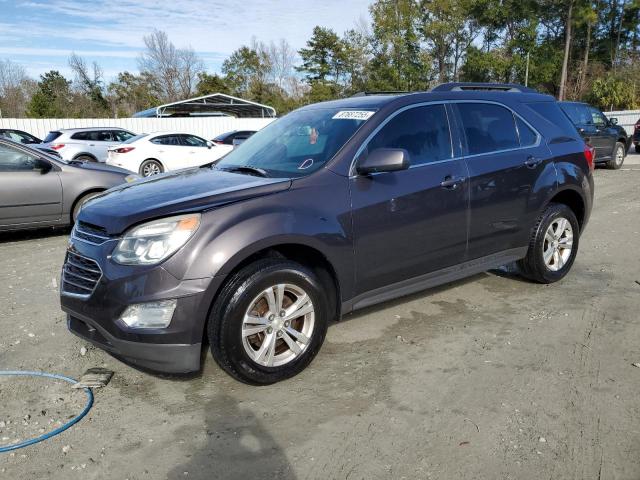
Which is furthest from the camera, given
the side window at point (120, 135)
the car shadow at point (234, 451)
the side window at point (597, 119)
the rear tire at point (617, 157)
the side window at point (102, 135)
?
the side window at point (120, 135)

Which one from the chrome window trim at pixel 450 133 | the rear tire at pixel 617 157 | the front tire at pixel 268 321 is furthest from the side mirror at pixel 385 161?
the rear tire at pixel 617 157

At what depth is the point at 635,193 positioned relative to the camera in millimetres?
10766

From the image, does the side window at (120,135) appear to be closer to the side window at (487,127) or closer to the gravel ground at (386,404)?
the gravel ground at (386,404)

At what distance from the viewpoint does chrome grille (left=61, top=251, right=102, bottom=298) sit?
122 inches

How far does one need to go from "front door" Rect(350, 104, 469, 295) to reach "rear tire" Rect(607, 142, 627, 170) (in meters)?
13.4

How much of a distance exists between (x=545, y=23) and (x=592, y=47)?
5520 mm

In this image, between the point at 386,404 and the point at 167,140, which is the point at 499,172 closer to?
the point at 386,404

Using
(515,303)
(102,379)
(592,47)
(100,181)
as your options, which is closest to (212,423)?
(102,379)

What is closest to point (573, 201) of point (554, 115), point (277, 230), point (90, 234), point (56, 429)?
point (554, 115)

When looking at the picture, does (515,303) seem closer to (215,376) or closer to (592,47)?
(215,376)

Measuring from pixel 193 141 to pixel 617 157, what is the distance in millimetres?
12677

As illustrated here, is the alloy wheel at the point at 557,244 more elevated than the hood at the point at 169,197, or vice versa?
the hood at the point at 169,197

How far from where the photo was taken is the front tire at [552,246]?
4816 mm

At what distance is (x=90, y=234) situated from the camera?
3270mm
